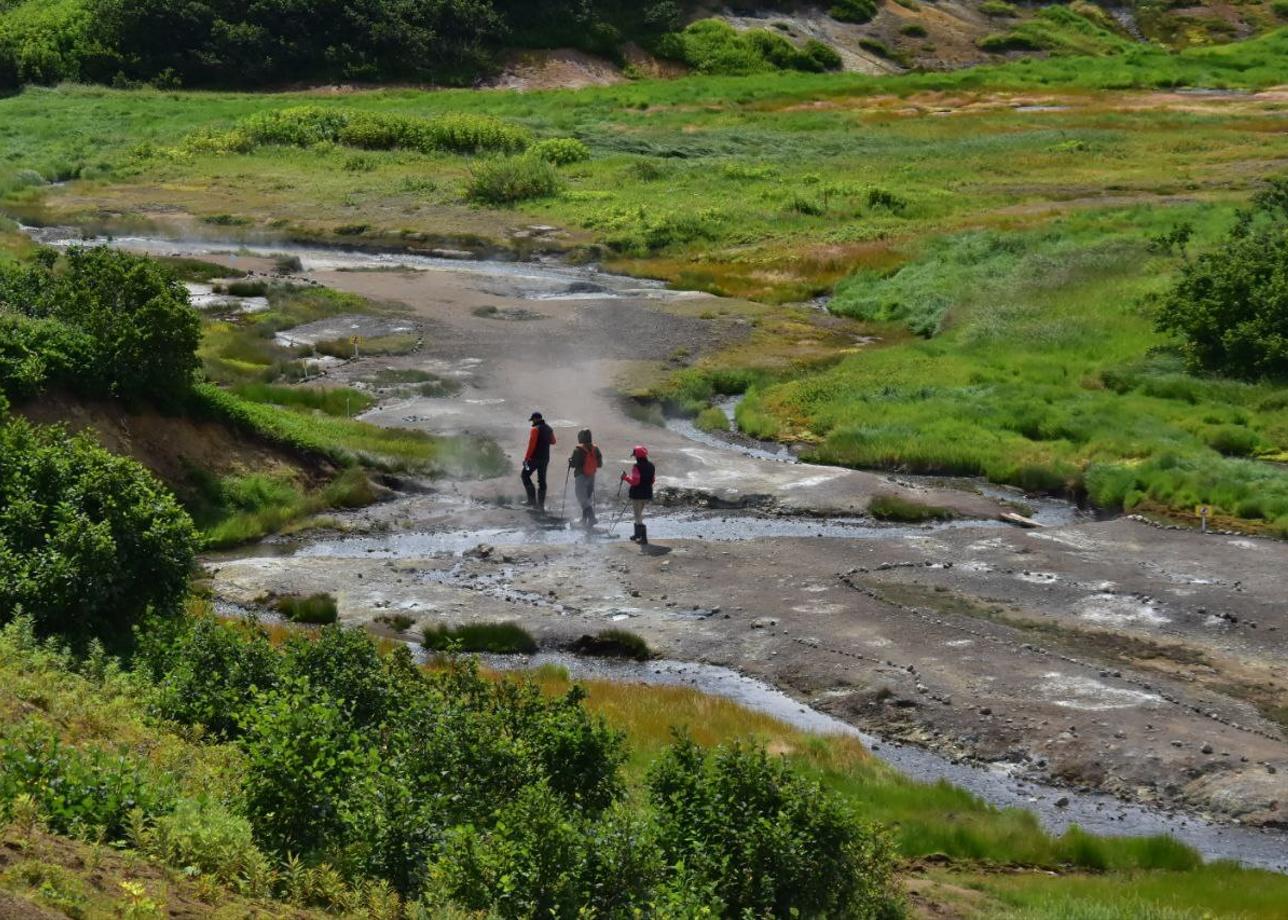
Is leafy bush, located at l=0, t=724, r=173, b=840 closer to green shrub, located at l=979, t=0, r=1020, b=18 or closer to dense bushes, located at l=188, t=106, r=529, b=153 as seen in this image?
dense bushes, located at l=188, t=106, r=529, b=153

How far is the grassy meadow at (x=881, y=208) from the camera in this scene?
38.0 m

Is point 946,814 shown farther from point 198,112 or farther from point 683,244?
point 198,112

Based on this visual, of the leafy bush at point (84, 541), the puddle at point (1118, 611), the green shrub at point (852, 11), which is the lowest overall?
the puddle at point (1118, 611)

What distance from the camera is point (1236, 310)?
40.9 m

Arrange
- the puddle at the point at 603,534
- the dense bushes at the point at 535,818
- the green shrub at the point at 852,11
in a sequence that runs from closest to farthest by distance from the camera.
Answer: the dense bushes at the point at 535,818 → the puddle at the point at 603,534 → the green shrub at the point at 852,11

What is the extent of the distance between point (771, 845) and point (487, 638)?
489 inches

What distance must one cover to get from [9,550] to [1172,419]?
26.1 metres

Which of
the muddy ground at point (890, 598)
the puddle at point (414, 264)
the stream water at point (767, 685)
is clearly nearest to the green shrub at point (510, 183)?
A: the puddle at point (414, 264)

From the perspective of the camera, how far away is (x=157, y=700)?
60.0ft

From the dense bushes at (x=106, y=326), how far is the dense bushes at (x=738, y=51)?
96743 mm

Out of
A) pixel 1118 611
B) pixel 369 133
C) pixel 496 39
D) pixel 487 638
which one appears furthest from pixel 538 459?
pixel 496 39

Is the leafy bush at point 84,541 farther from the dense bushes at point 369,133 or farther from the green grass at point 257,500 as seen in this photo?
the dense bushes at point 369,133

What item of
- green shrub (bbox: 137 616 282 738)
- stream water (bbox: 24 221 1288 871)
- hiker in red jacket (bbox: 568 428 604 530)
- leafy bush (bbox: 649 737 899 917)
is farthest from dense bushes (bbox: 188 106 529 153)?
leafy bush (bbox: 649 737 899 917)

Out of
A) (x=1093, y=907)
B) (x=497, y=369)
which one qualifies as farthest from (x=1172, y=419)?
(x=1093, y=907)
